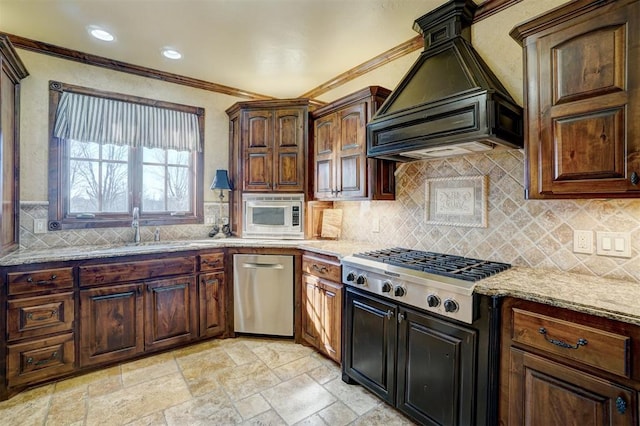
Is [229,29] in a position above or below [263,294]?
above

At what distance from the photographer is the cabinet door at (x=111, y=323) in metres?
2.46

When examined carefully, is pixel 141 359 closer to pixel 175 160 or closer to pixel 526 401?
pixel 175 160

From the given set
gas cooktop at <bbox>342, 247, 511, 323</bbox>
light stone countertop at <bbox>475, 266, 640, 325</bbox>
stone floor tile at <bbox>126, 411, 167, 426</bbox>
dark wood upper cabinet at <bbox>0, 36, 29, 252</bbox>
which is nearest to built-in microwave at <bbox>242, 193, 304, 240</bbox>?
gas cooktop at <bbox>342, 247, 511, 323</bbox>

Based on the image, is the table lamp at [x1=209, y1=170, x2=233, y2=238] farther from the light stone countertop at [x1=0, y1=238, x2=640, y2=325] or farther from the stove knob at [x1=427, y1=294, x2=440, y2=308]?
the stove knob at [x1=427, y1=294, x2=440, y2=308]

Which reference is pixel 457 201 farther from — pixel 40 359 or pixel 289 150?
pixel 40 359

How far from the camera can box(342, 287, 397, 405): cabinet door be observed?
6.65ft

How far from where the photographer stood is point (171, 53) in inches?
114

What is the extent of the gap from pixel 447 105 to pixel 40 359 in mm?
3332

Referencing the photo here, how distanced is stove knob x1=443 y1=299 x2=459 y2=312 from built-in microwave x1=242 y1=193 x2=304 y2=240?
185cm

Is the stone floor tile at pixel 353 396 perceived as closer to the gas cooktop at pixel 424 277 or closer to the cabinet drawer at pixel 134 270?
the gas cooktop at pixel 424 277

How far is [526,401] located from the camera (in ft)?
4.79

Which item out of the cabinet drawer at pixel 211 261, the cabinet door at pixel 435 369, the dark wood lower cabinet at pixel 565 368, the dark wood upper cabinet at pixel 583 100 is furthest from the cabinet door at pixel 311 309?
the dark wood upper cabinet at pixel 583 100

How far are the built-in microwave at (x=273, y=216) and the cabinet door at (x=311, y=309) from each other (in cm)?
60

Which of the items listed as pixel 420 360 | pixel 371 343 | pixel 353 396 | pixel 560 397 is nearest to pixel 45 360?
pixel 353 396
